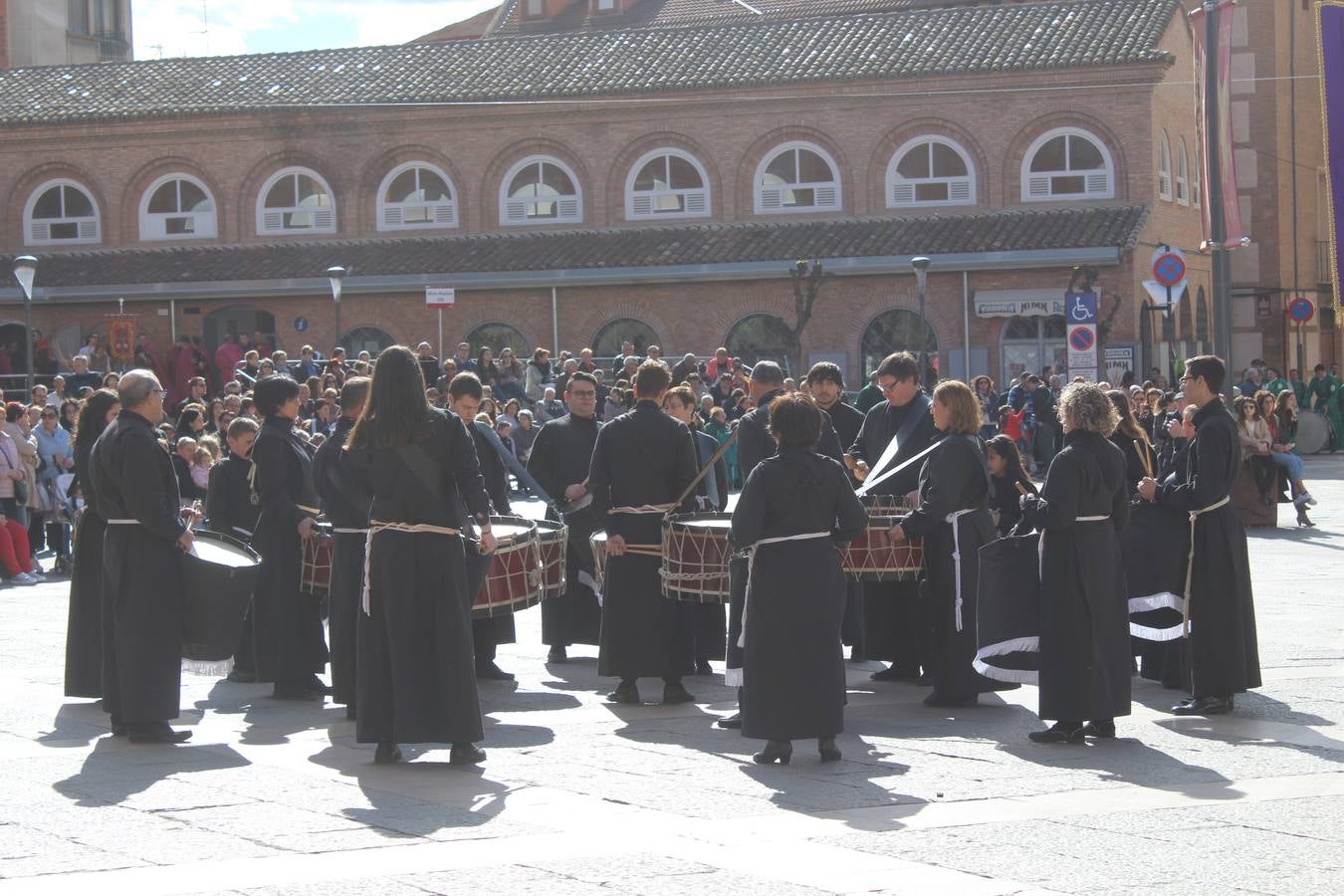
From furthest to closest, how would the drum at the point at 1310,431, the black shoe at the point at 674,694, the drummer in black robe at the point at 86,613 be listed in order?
1. the drum at the point at 1310,431
2. the black shoe at the point at 674,694
3. the drummer in black robe at the point at 86,613

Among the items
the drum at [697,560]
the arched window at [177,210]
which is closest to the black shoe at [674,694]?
the drum at [697,560]

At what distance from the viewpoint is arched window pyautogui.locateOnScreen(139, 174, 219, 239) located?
4522cm

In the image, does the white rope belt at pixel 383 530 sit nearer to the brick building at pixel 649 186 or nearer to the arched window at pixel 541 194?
the brick building at pixel 649 186

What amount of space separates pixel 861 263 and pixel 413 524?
3138 centimetres

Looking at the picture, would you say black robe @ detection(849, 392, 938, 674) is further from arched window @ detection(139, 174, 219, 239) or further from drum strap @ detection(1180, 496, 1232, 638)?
arched window @ detection(139, 174, 219, 239)

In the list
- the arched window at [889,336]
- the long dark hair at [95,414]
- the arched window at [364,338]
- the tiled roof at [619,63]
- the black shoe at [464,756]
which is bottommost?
the black shoe at [464,756]

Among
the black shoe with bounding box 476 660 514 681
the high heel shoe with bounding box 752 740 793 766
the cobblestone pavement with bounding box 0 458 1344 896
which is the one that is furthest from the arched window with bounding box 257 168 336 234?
the high heel shoe with bounding box 752 740 793 766

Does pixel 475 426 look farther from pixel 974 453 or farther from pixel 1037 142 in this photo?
pixel 1037 142

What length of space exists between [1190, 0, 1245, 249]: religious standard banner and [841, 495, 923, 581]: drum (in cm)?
670

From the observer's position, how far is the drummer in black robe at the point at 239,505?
11.8m

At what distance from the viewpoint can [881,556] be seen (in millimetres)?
10375

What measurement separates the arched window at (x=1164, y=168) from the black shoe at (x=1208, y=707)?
3234 cm

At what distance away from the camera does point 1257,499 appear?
69.6 feet

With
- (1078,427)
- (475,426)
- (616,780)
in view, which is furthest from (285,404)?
(1078,427)
